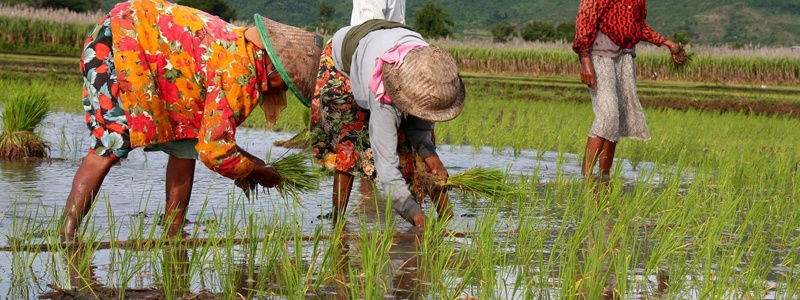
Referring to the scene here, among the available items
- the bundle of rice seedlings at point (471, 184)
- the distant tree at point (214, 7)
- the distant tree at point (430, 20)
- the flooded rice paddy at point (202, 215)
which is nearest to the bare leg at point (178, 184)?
the flooded rice paddy at point (202, 215)

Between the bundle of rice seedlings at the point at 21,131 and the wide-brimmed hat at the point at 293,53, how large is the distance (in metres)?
2.85

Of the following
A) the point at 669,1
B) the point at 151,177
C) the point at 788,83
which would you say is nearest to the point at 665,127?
the point at 151,177

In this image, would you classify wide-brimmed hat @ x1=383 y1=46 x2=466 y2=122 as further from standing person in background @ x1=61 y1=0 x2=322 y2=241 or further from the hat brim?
standing person in background @ x1=61 y1=0 x2=322 y2=241

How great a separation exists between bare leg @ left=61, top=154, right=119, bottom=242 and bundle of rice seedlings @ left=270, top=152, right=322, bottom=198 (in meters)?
0.74

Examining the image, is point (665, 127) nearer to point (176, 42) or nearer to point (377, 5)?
point (377, 5)

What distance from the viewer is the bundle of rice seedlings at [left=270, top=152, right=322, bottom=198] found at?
15.3 ft

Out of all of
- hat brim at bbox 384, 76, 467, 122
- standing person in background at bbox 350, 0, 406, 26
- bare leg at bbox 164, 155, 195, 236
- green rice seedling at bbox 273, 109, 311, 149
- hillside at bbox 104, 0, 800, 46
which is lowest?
hillside at bbox 104, 0, 800, 46

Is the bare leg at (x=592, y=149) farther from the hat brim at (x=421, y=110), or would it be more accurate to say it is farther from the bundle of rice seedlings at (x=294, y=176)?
the hat brim at (x=421, y=110)

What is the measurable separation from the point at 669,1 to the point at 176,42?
96.2m

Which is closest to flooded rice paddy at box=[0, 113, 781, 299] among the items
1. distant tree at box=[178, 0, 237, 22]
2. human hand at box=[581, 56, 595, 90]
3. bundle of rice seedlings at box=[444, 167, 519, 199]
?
bundle of rice seedlings at box=[444, 167, 519, 199]

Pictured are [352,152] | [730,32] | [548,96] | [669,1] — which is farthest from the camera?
[669,1]

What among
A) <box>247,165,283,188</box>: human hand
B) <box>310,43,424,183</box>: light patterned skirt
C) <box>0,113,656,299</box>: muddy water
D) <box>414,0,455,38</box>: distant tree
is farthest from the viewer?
<box>414,0,455,38</box>: distant tree

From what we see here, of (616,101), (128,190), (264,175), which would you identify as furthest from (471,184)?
(616,101)

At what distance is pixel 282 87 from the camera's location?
4.21 m
